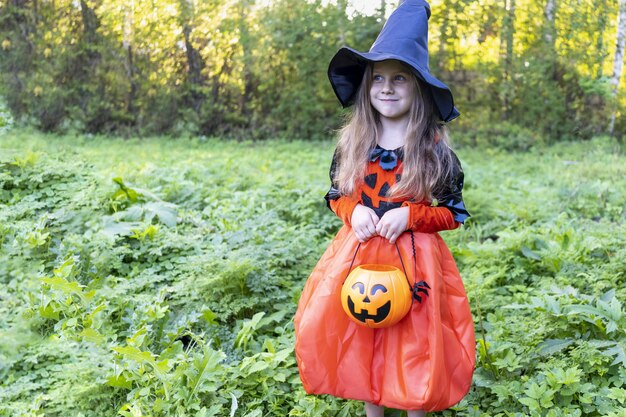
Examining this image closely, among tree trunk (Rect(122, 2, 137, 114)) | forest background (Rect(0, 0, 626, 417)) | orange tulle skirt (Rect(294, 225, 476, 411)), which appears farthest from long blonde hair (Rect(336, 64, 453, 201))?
tree trunk (Rect(122, 2, 137, 114))

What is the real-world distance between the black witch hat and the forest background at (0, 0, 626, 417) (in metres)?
0.58

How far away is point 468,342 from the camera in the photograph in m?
2.61

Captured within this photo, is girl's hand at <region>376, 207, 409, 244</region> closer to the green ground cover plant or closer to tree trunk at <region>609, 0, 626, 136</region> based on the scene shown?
the green ground cover plant

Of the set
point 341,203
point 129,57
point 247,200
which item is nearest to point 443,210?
point 341,203

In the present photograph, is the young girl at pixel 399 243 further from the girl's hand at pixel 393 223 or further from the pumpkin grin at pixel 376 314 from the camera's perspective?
the pumpkin grin at pixel 376 314

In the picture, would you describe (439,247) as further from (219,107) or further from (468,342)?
(219,107)

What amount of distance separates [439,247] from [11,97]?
10059 millimetres

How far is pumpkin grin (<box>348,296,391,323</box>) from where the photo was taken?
2.43 meters

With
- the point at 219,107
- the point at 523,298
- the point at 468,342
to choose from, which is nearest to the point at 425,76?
the point at 468,342

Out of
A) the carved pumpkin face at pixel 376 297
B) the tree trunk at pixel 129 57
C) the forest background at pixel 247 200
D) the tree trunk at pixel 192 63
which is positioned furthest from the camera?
the tree trunk at pixel 192 63

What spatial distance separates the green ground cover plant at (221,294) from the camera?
2920 mm

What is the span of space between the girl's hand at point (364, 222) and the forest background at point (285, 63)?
8.81 m

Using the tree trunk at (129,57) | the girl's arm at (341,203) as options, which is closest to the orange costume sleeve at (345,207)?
the girl's arm at (341,203)

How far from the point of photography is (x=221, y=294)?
12.8ft
